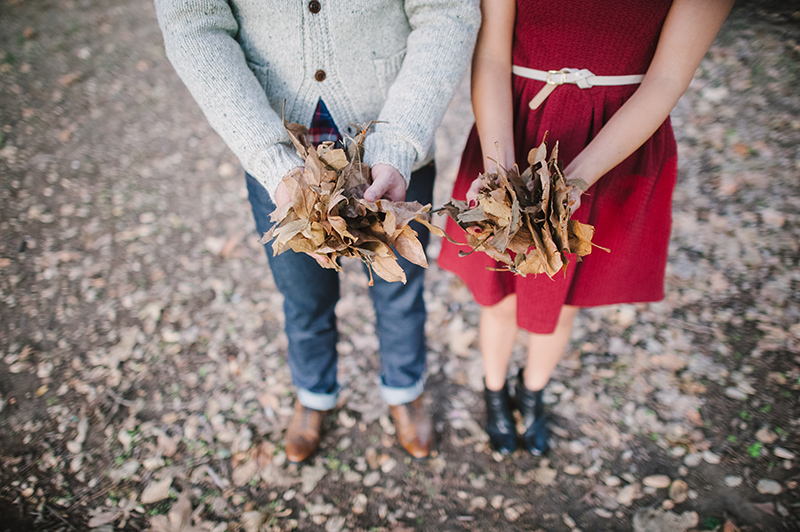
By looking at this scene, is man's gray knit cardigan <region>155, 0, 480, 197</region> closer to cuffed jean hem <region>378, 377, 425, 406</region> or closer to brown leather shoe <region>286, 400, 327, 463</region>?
cuffed jean hem <region>378, 377, 425, 406</region>

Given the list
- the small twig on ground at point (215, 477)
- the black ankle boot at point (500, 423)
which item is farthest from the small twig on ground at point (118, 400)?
the black ankle boot at point (500, 423)

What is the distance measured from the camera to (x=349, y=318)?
122 inches

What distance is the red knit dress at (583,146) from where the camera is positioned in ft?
4.92

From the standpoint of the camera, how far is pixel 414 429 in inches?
94.0

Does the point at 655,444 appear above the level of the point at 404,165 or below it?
below

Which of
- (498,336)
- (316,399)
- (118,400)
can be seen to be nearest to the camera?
(498,336)

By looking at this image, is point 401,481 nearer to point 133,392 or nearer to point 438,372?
point 438,372

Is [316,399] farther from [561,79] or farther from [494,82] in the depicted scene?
[561,79]

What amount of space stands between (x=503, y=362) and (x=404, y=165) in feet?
4.21

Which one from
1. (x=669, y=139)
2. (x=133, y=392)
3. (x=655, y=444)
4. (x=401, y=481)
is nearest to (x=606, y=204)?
(x=669, y=139)

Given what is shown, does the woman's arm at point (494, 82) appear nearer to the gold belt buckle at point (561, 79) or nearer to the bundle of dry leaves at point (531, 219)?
the gold belt buckle at point (561, 79)

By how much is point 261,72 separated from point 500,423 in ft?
6.63

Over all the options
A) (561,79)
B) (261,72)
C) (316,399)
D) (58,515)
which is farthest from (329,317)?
(58,515)

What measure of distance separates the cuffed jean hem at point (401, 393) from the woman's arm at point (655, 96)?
1389 millimetres
